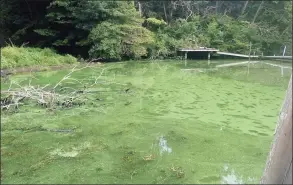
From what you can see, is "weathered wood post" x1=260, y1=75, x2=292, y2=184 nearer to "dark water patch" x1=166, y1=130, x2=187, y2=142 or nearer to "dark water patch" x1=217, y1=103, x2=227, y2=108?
"dark water patch" x1=166, y1=130, x2=187, y2=142

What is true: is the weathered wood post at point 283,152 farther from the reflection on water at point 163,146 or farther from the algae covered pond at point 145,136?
the reflection on water at point 163,146

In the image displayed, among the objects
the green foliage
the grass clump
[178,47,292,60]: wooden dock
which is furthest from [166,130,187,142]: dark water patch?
[178,47,292,60]: wooden dock

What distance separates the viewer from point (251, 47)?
A: 15852 mm

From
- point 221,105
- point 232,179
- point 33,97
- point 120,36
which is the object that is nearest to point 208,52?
point 120,36

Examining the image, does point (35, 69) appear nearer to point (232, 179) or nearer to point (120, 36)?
point (120, 36)

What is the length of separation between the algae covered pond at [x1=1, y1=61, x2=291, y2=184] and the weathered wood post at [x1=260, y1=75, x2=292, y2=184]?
2189 mm

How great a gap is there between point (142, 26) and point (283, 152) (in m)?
13.5

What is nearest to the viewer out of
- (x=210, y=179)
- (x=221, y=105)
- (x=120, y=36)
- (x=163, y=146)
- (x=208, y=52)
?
(x=210, y=179)

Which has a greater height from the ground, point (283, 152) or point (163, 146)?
point (283, 152)

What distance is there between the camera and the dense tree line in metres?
12.0

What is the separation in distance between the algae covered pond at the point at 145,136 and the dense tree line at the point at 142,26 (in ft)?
12.0

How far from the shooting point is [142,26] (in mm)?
14648

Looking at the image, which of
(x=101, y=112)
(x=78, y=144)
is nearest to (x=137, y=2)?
(x=101, y=112)

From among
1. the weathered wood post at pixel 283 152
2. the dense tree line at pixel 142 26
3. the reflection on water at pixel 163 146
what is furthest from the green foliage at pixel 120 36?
the weathered wood post at pixel 283 152
